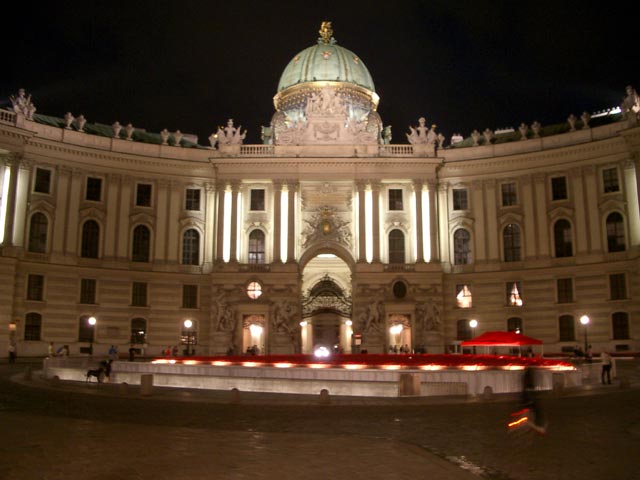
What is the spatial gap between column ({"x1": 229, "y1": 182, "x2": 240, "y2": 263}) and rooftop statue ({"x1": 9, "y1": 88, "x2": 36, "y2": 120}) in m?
19.6

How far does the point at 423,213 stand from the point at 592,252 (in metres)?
15.9

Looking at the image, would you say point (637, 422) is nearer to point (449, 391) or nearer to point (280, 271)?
point (449, 391)

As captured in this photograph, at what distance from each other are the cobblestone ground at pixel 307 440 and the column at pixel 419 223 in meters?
38.2

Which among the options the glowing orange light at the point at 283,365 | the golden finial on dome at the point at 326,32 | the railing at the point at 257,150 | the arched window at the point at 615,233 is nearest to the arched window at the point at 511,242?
the arched window at the point at 615,233

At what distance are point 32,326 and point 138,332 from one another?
30.7ft

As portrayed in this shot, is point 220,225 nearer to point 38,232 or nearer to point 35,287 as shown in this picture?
point 38,232

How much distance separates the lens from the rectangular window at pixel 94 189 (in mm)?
63862

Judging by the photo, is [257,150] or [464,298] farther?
[257,150]

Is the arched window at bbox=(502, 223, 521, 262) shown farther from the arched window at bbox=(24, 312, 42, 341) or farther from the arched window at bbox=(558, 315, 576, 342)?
the arched window at bbox=(24, 312, 42, 341)

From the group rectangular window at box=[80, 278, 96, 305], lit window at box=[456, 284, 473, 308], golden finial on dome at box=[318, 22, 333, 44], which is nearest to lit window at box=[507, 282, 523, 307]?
lit window at box=[456, 284, 473, 308]

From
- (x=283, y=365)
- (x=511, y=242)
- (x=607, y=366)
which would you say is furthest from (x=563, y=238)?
(x=283, y=365)

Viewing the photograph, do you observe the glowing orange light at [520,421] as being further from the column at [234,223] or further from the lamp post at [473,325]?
the column at [234,223]

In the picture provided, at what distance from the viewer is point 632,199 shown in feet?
195

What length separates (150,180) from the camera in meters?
66.5
